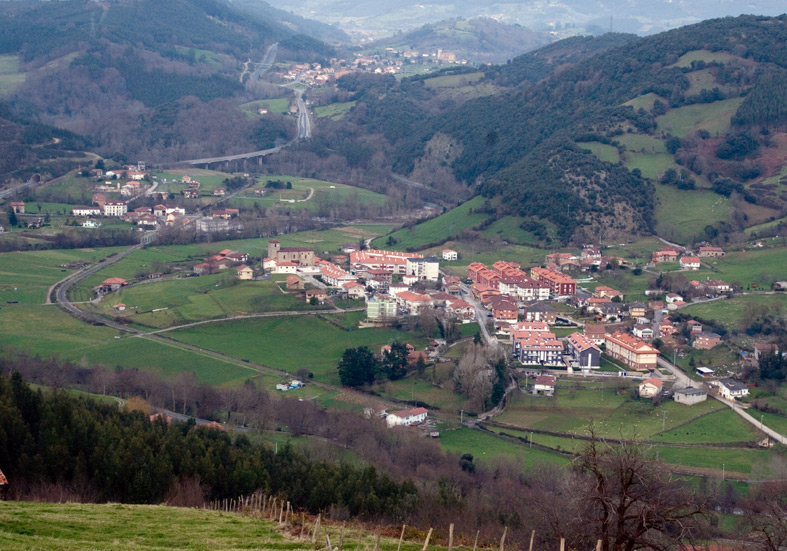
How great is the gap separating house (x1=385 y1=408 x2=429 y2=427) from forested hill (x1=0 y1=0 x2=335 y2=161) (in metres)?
56.8

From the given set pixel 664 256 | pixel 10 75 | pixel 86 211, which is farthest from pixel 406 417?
pixel 10 75

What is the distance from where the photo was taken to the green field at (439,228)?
185 feet

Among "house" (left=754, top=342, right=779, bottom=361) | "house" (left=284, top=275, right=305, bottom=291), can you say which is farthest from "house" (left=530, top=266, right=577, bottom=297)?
"house" (left=284, top=275, right=305, bottom=291)

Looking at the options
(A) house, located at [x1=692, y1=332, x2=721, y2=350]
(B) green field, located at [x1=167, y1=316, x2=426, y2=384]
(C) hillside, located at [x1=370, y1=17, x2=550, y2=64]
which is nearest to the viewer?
(B) green field, located at [x1=167, y1=316, x2=426, y2=384]

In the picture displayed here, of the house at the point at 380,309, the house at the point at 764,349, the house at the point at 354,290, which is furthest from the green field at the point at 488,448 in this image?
the house at the point at 354,290

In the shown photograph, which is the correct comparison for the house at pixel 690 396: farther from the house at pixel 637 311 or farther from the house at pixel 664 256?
the house at pixel 664 256

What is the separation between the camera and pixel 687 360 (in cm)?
3569

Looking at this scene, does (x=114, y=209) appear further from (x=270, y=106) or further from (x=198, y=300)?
(x=270, y=106)

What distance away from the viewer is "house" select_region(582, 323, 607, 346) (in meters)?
37.9

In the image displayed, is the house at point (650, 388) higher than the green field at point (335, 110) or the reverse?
the reverse

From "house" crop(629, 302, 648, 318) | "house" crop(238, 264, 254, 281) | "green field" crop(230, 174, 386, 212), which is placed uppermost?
"green field" crop(230, 174, 386, 212)

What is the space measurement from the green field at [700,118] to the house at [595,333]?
29.6 m

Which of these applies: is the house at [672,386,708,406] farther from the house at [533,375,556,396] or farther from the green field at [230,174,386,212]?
the green field at [230,174,386,212]

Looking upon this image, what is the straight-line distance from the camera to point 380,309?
133ft
